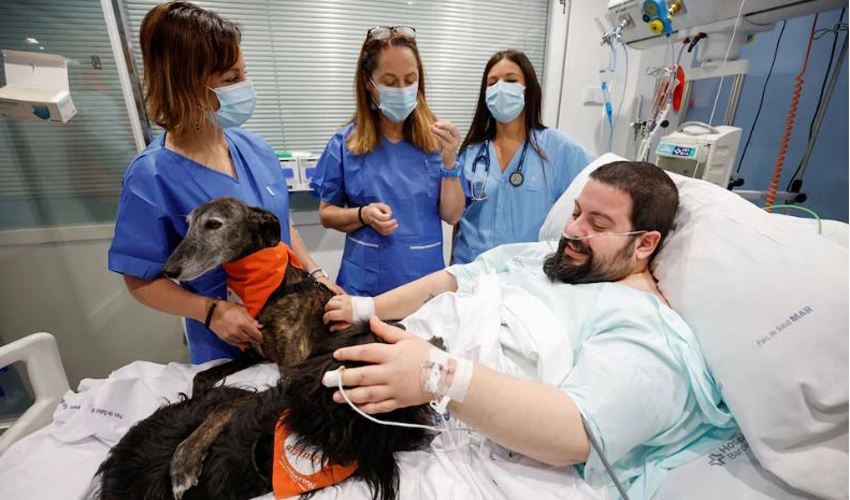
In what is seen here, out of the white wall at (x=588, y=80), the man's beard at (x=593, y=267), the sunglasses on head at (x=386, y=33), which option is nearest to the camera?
the man's beard at (x=593, y=267)

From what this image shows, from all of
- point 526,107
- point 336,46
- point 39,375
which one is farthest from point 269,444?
point 336,46

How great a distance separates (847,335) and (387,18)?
2778 mm

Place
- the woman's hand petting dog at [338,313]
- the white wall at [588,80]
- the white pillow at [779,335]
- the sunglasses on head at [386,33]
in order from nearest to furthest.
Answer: the white pillow at [779,335] < the woman's hand petting dog at [338,313] < the sunglasses on head at [386,33] < the white wall at [588,80]

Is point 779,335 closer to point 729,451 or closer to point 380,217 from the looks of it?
point 729,451

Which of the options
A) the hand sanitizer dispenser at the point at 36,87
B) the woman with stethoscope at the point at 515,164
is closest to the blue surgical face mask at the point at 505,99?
the woman with stethoscope at the point at 515,164

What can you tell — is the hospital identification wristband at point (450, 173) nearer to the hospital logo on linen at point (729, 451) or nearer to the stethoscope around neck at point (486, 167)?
the stethoscope around neck at point (486, 167)

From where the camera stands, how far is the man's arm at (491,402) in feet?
2.49

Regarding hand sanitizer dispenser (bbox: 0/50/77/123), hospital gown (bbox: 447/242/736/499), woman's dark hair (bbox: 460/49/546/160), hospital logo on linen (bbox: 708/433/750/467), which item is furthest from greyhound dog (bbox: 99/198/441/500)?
woman's dark hair (bbox: 460/49/546/160)

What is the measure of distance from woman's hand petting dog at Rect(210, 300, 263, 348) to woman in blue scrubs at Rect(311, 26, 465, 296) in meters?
0.65

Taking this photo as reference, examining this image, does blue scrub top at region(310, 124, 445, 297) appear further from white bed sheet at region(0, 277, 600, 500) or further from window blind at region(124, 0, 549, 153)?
window blind at region(124, 0, 549, 153)

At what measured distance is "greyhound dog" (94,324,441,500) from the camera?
2.64 ft

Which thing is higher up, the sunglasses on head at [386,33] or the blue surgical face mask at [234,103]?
the sunglasses on head at [386,33]

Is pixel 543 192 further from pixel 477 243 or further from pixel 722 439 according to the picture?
pixel 722 439

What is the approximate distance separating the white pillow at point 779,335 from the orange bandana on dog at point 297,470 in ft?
2.89
